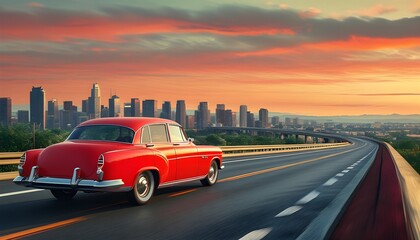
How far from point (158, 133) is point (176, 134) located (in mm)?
893

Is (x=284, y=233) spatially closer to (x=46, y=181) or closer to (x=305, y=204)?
(x=305, y=204)

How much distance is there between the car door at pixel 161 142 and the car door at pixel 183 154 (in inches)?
7.9

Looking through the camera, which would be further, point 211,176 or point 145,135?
point 211,176

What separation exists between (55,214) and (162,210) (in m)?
1.83

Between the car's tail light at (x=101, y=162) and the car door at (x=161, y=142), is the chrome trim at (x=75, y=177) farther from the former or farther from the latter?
the car door at (x=161, y=142)

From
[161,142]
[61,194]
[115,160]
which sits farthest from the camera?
[161,142]

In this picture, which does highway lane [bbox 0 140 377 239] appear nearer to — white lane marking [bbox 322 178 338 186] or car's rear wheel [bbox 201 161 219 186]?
car's rear wheel [bbox 201 161 219 186]

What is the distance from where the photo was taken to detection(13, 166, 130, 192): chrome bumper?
366 inches

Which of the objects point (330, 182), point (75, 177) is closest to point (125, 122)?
point (75, 177)

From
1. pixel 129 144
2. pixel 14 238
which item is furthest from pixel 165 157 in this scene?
pixel 14 238

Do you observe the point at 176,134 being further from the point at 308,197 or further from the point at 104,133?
the point at 308,197

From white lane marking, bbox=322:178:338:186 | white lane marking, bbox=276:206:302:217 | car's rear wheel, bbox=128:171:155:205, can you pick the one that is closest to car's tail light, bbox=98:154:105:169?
car's rear wheel, bbox=128:171:155:205

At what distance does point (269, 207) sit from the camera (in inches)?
401

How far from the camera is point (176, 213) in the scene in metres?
9.32
